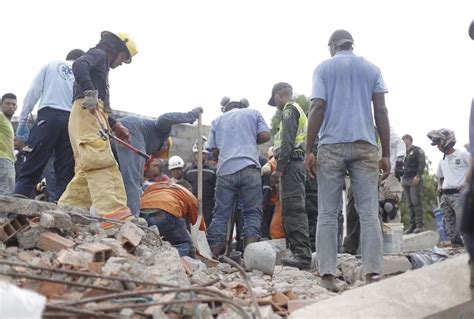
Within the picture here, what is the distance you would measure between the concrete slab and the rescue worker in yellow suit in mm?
2388

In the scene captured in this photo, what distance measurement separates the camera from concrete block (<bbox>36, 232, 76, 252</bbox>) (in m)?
4.58

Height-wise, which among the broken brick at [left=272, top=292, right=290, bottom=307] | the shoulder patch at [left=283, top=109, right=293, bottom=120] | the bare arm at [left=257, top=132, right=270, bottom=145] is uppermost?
the shoulder patch at [left=283, top=109, right=293, bottom=120]

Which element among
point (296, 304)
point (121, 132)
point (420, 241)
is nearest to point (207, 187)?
point (121, 132)

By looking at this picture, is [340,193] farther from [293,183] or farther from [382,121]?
[293,183]

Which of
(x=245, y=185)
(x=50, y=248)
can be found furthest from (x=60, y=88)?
(x=50, y=248)

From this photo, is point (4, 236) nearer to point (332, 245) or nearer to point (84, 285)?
point (84, 285)

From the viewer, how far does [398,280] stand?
429 centimetres

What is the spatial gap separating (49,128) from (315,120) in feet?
8.59

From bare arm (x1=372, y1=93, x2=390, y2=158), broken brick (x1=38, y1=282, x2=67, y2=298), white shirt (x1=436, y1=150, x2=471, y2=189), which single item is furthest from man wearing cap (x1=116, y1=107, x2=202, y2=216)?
white shirt (x1=436, y1=150, x2=471, y2=189)

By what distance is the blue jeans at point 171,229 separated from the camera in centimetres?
690

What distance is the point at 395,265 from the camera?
20.6 feet

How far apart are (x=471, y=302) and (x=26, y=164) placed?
13.8 ft

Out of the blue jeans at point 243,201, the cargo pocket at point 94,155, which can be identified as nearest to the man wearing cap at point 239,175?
the blue jeans at point 243,201

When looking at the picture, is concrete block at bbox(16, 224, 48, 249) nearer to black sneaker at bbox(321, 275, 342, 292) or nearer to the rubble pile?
the rubble pile
